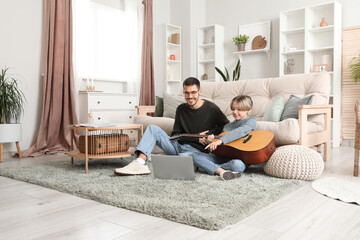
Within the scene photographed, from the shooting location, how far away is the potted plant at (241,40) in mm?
5395

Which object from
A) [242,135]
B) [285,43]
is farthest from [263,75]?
[242,135]

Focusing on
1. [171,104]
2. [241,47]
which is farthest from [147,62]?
[171,104]

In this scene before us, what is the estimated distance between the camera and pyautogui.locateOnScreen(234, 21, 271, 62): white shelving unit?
5.27 metres

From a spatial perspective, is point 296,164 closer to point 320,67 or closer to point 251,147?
point 251,147

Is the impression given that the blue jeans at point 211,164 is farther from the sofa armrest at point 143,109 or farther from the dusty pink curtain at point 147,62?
the dusty pink curtain at point 147,62

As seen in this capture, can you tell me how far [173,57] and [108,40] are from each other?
1279mm

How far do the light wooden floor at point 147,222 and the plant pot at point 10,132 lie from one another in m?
1.58

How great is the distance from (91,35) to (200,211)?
3.74 meters

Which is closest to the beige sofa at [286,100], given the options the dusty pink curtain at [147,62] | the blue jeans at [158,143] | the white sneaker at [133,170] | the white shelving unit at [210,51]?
the blue jeans at [158,143]

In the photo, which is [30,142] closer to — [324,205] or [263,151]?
[263,151]

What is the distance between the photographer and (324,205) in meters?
1.79

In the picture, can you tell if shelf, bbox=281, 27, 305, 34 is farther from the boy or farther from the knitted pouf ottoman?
the knitted pouf ottoman

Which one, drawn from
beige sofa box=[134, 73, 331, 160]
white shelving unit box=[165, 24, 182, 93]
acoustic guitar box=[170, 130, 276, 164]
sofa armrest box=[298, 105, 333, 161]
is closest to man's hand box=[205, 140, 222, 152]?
acoustic guitar box=[170, 130, 276, 164]

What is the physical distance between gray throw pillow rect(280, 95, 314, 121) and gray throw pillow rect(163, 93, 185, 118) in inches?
49.2
